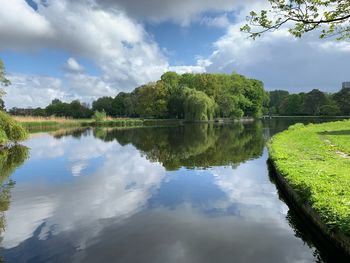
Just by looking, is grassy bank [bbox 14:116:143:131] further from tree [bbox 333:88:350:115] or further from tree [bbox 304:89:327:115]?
tree [bbox 304:89:327:115]

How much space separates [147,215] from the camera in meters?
11.2

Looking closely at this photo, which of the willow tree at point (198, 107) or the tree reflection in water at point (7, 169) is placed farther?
the willow tree at point (198, 107)

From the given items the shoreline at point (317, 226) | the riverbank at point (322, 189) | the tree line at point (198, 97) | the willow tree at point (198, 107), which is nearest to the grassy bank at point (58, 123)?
the tree line at point (198, 97)

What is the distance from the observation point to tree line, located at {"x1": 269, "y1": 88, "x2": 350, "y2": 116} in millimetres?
114625

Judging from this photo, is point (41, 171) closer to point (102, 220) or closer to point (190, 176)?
point (190, 176)

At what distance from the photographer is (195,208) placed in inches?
471

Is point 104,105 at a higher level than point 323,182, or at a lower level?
higher

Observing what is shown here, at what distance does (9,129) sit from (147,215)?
20732 millimetres

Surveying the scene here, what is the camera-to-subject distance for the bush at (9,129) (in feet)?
88.4

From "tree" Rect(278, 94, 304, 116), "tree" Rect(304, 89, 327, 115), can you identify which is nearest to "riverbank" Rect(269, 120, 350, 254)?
"tree" Rect(304, 89, 327, 115)

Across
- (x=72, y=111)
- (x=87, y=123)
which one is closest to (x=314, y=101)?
(x=72, y=111)

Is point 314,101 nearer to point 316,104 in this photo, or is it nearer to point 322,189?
point 316,104

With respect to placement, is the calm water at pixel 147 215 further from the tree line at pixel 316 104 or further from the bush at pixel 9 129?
the tree line at pixel 316 104

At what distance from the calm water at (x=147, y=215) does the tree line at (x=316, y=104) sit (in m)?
105
